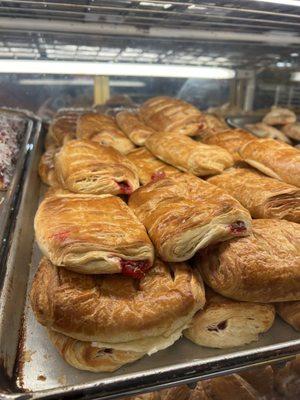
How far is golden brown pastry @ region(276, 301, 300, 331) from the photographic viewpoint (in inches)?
56.9

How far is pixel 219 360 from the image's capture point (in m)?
1.18

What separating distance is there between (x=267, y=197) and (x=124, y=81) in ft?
7.60

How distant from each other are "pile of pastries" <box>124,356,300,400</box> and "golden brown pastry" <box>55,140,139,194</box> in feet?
3.25

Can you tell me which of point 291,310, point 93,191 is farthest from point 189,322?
point 93,191

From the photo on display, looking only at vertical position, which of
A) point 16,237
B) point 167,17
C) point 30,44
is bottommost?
point 16,237

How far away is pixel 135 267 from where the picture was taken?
52.8 inches

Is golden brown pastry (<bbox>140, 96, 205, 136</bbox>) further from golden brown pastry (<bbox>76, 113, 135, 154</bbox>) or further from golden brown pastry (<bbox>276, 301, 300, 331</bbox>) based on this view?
golden brown pastry (<bbox>276, 301, 300, 331</bbox>)

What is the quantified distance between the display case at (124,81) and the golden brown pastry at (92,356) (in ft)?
0.11

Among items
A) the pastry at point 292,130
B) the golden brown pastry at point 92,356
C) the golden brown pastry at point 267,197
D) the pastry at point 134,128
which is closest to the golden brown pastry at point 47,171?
the pastry at point 134,128

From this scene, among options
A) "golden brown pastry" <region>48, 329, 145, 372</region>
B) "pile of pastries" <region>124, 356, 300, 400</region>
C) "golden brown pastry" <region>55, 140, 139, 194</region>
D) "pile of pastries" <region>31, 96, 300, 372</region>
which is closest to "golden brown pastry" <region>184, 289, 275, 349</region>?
"pile of pastries" <region>31, 96, 300, 372</region>

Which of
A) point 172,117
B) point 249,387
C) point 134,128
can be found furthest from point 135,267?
point 172,117

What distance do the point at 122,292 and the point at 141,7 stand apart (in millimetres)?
1524

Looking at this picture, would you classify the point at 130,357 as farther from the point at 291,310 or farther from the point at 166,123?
the point at 166,123

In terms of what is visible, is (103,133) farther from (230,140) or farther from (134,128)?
(230,140)
